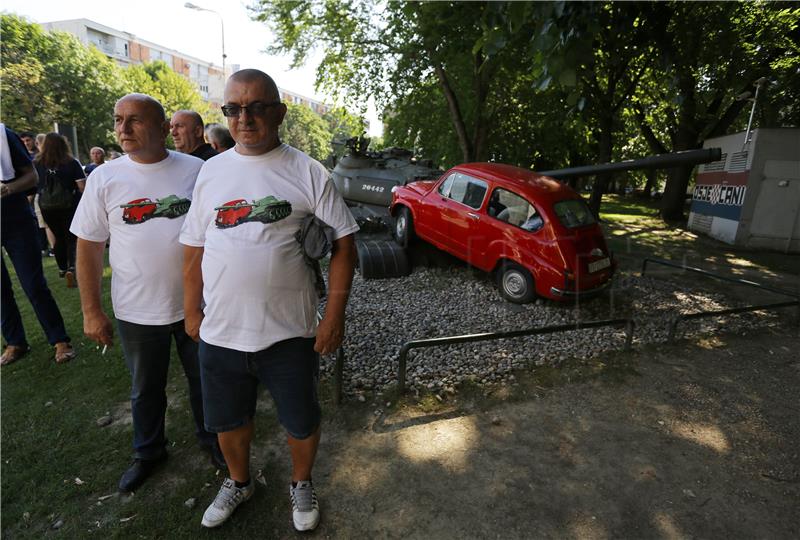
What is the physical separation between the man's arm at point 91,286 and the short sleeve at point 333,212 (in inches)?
54.4

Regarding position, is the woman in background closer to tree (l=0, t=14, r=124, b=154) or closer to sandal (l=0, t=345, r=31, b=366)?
sandal (l=0, t=345, r=31, b=366)

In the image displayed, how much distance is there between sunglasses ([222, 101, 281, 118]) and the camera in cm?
200

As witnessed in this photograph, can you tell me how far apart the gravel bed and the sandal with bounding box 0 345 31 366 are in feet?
10.1

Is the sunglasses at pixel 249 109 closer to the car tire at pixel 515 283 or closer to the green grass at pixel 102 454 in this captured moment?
the green grass at pixel 102 454

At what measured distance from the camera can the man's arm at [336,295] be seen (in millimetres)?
2174

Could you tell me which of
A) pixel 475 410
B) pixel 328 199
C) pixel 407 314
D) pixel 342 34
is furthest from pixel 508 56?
pixel 328 199

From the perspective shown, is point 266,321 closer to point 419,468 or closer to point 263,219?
point 263,219

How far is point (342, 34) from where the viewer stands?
13930 mm

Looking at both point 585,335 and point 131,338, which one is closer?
point 131,338

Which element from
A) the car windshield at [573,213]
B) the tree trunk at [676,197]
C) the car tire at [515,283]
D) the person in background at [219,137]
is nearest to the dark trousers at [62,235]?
the person in background at [219,137]

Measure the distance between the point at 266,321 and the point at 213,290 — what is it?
0.31 metres

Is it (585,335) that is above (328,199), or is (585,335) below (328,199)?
below

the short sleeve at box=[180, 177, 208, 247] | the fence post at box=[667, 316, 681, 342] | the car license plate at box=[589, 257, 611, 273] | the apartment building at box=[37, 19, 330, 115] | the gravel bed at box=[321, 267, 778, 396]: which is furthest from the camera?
the apartment building at box=[37, 19, 330, 115]

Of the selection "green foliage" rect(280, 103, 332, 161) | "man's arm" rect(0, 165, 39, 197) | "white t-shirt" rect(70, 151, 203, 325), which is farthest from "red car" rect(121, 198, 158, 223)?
"green foliage" rect(280, 103, 332, 161)
